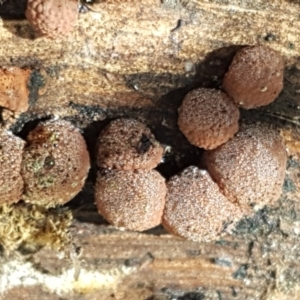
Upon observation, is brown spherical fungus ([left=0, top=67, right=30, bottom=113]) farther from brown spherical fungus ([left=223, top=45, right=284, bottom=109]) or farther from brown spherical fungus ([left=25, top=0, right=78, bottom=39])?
brown spherical fungus ([left=223, top=45, right=284, bottom=109])

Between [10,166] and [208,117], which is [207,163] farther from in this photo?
[10,166]

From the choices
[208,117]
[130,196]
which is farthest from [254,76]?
[130,196]

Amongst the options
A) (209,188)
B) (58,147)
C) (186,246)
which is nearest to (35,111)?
(58,147)

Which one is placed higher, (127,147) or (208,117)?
(208,117)

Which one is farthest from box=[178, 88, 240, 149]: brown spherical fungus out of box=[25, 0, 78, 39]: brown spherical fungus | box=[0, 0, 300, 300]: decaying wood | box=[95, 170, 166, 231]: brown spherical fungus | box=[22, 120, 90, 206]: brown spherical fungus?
box=[25, 0, 78, 39]: brown spherical fungus

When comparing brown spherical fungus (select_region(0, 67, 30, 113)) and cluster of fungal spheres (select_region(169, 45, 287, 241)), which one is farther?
cluster of fungal spheres (select_region(169, 45, 287, 241))

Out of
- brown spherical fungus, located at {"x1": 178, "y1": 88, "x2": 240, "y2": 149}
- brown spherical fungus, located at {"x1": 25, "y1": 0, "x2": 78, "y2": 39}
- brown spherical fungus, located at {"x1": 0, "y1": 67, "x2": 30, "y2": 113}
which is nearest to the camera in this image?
brown spherical fungus, located at {"x1": 25, "y1": 0, "x2": 78, "y2": 39}
